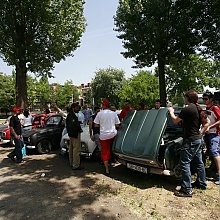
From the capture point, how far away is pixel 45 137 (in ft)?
33.6

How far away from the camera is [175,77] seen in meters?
40.6

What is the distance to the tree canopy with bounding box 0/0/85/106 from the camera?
16.1 meters

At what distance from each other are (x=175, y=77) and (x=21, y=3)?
28.8 meters

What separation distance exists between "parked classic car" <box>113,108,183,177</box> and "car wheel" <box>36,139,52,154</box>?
169 inches

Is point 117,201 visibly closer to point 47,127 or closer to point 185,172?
point 185,172

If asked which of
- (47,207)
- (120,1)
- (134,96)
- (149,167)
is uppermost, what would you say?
(120,1)

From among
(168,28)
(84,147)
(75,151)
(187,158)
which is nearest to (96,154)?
(84,147)

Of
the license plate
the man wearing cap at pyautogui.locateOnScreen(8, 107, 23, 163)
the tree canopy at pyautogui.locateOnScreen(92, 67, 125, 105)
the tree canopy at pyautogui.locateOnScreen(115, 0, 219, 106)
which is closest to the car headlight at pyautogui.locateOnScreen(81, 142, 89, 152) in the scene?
the man wearing cap at pyautogui.locateOnScreen(8, 107, 23, 163)

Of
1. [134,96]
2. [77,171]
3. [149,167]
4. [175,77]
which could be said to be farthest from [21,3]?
[134,96]

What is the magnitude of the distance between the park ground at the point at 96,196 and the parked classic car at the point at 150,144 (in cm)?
44

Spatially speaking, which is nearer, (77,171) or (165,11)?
(77,171)

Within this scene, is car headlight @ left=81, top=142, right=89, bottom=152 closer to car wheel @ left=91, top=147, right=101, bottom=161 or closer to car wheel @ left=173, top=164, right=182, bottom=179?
car wheel @ left=91, top=147, right=101, bottom=161

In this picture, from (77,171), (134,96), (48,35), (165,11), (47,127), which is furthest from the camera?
(134,96)

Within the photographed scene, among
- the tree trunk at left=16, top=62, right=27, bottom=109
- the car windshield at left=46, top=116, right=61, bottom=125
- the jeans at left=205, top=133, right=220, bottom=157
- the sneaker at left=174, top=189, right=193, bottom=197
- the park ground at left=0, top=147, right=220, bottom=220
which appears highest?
the tree trunk at left=16, top=62, right=27, bottom=109
